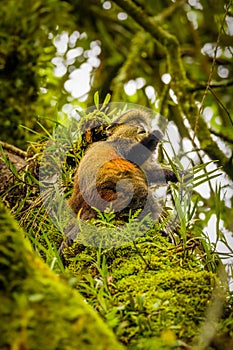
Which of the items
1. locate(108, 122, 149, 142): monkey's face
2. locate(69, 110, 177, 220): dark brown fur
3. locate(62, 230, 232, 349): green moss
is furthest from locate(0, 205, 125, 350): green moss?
locate(108, 122, 149, 142): monkey's face

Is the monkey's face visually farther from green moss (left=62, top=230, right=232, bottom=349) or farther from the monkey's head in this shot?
green moss (left=62, top=230, right=232, bottom=349)

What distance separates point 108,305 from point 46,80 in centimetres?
180

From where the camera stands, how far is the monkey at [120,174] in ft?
4.16

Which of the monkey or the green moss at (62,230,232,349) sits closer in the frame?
the green moss at (62,230,232,349)

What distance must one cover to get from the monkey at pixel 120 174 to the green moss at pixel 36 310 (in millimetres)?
534

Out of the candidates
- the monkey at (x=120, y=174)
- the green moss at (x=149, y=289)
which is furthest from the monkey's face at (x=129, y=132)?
the green moss at (x=149, y=289)

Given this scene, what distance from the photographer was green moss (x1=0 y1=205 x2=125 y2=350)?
2.02 feet

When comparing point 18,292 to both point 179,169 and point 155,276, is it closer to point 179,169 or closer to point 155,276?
point 155,276

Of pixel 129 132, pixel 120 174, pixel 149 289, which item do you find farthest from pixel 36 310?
pixel 129 132

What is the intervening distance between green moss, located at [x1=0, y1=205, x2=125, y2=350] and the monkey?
534 millimetres

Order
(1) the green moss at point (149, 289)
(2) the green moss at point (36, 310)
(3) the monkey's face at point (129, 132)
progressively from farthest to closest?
(3) the monkey's face at point (129, 132), (1) the green moss at point (149, 289), (2) the green moss at point (36, 310)

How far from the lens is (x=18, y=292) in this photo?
2.17 feet

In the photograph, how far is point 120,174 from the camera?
4.20 feet

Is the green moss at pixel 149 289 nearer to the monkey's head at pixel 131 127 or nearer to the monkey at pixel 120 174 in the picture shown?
the monkey at pixel 120 174
